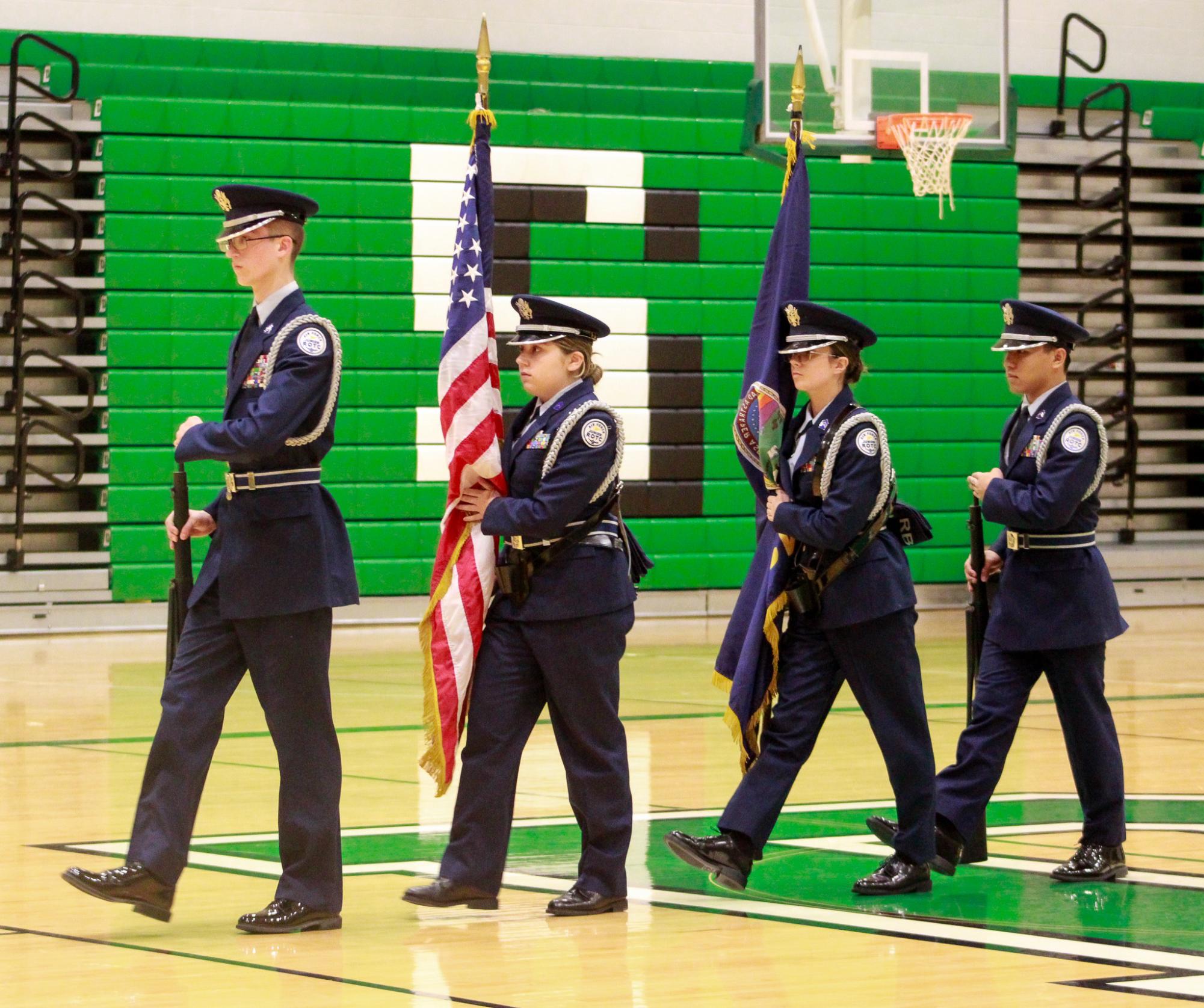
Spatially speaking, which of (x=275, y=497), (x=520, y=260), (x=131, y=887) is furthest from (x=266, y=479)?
(x=520, y=260)

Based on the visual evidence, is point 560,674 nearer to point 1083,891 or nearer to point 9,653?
point 1083,891

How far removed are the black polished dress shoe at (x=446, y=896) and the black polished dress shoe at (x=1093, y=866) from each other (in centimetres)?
165

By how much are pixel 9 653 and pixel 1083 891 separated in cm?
821

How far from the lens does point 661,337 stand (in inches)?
566

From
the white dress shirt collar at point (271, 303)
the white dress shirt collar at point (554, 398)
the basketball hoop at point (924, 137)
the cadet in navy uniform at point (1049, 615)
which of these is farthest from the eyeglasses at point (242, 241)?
the basketball hoop at point (924, 137)

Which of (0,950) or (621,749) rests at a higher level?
(621,749)

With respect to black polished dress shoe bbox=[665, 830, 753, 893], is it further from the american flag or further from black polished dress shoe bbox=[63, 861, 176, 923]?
black polished dress shoe bbox=[63, 861, 176, 923]

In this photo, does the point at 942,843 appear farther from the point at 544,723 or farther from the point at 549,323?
the point at 544,723

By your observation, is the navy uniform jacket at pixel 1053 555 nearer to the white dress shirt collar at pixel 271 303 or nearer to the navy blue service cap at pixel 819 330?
the navy blue service cap at pixel 819 330

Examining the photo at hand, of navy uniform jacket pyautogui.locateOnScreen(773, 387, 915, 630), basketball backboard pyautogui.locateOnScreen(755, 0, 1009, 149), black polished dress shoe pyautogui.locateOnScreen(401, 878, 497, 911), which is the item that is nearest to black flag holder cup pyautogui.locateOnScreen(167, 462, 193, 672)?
black polished dress shoe pyautogui.locateOnScreen(401, 878, 497, 911)

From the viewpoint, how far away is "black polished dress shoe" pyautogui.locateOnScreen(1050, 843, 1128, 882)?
215 inches

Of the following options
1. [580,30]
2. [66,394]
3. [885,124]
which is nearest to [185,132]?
[66,394]

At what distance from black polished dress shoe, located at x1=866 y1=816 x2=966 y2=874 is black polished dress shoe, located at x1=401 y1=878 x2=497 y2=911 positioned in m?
1.18

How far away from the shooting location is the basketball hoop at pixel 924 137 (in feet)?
38.5
